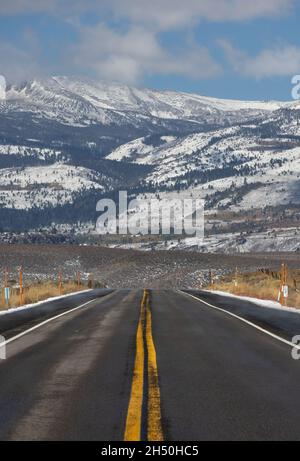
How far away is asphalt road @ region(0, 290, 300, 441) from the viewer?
7.30m

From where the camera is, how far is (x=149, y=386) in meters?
9.44

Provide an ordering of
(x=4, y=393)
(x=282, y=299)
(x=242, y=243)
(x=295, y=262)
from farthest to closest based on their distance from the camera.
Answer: (x=242, y=243) < (x=295, y=262) < (x=282, y=299) < (x=4, y=393)

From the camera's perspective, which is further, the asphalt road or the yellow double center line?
the asphalt road

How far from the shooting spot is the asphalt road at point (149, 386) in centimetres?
730

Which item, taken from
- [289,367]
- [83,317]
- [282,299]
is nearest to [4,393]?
[289,367]

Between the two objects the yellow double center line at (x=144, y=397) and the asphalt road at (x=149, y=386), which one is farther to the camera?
the asphalt road at (x=149, y=386)

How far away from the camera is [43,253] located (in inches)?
3898

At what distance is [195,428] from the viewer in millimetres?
7270

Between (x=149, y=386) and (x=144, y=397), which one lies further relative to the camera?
(x=149, y=386)

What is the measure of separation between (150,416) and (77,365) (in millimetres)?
3876

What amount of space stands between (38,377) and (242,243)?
151828 mm
